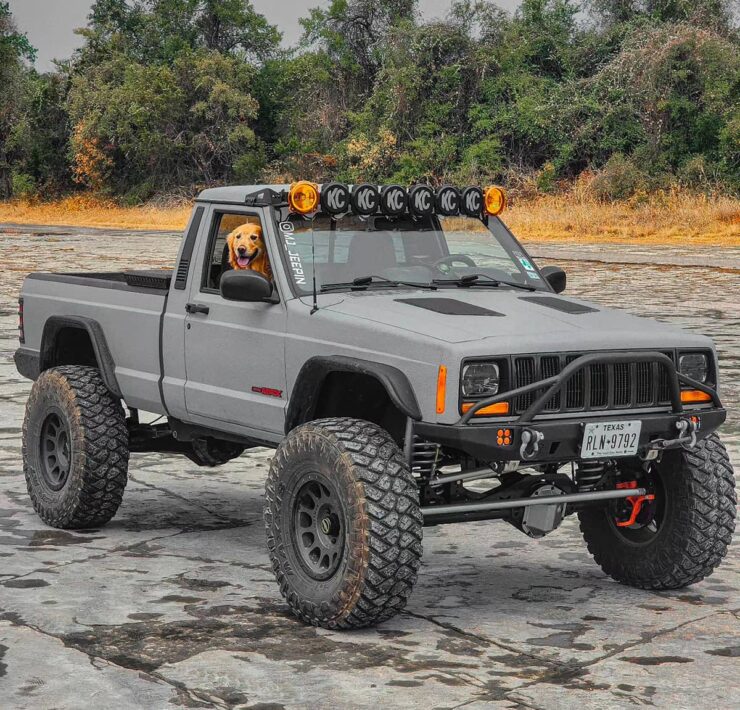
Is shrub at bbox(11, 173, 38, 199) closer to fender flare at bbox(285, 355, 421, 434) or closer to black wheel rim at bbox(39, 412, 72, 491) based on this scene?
black wheel rim at bbox(39, 412, 72, 491)

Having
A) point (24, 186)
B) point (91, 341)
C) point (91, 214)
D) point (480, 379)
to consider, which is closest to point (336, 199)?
point (480, 379)

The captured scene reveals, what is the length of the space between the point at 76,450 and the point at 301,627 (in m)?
2.21

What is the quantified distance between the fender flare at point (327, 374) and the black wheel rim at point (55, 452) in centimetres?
192

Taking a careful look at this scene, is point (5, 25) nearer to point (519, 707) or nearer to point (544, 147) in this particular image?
point (544, 147)

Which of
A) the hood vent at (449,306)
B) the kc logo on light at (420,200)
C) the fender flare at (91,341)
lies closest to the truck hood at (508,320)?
the hood vent at (449,306)

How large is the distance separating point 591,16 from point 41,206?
2604 centimetres

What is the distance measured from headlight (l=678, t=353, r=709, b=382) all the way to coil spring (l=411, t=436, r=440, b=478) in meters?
1.08

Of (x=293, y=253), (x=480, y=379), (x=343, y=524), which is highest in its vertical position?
(x=293, y=253)

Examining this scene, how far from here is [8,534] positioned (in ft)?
24.3

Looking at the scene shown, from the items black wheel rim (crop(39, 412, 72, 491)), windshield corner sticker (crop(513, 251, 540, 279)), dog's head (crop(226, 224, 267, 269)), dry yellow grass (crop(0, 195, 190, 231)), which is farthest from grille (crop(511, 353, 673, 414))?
dry yellow grass (crop(0, 195, 190, 231))

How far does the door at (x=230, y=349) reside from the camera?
6422mm

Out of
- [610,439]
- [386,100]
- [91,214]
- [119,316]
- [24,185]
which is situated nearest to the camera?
[610,439]

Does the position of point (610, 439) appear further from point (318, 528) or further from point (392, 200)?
point (392, 200)

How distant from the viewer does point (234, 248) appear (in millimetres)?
6859
